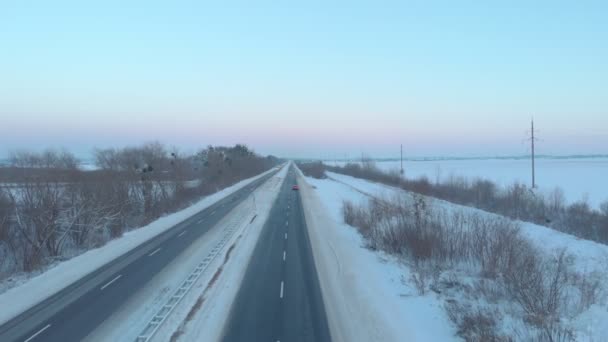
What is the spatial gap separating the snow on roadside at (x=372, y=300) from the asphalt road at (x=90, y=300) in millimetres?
→ 6591

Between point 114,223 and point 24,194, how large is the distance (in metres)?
6.19

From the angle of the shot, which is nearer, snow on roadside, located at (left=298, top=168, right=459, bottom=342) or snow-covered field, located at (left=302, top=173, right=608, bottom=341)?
snow-covered field, located at (left=302, top=173, right=608, bottom=341)

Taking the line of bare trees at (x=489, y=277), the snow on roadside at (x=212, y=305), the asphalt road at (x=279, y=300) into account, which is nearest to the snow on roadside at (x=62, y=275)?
the snow on roadside at (x=212, y=305)

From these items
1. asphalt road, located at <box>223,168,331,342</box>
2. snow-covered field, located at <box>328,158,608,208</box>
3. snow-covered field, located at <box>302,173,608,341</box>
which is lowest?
snow-covered field, located at <box>302,173,608,341</box>

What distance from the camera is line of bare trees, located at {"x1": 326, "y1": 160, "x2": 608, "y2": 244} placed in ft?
76.1

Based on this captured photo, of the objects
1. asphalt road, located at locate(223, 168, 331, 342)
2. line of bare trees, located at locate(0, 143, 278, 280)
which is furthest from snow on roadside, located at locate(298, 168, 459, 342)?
line of bare trees, located at locate(0, 143, 278, 280)

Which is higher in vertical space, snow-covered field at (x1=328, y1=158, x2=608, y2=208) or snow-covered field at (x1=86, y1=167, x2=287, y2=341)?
snow-covered field at (x1=328, y1=158, x2=608, y2=208)

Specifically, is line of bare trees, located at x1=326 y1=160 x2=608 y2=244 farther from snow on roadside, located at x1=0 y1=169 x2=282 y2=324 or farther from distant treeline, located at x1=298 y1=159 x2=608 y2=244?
snow on roadside, located at x1=0 y1=169 x2=282 y2=324

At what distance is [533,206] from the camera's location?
29.8 meters

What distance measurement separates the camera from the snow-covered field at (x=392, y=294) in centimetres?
956

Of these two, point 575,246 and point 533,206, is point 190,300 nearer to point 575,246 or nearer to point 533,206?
point 575,246

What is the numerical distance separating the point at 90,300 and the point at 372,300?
8946mm

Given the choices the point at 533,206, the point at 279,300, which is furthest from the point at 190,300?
the point at 533,206

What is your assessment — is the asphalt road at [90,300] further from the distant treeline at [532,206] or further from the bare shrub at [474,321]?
the distant treeline at [532,206]
